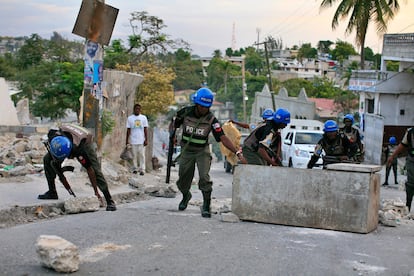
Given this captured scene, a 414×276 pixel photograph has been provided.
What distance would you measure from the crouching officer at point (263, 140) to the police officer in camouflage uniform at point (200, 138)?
1.02 metres

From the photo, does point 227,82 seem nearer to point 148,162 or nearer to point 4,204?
point 148,162

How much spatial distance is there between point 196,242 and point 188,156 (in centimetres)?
239

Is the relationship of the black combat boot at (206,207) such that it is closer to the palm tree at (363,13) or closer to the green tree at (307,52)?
the palm tree at (363,13)

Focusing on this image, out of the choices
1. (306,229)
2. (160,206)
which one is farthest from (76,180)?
(306,229)

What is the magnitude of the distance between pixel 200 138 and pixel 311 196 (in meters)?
1.73

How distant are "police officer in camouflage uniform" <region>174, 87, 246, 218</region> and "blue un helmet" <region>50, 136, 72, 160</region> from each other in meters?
1.50

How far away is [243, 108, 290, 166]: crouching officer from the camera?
9938 mm

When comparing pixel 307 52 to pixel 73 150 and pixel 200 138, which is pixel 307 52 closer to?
pixel 200 138

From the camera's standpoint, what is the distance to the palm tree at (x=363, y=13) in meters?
37.0

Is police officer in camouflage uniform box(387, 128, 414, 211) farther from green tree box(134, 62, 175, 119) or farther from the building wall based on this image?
the building wall

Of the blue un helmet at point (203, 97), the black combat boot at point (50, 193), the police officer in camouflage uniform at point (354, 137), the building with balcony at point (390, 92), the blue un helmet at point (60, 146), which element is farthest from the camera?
the building with balcony at point (390, 92)

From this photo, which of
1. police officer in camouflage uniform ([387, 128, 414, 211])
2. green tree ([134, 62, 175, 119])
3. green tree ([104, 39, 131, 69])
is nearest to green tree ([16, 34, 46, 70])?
green tree ([104, 39, 131, 69])

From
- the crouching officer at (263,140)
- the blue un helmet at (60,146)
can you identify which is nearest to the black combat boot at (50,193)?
the blue un helmet at (60,146)

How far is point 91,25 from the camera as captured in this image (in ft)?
38.2
